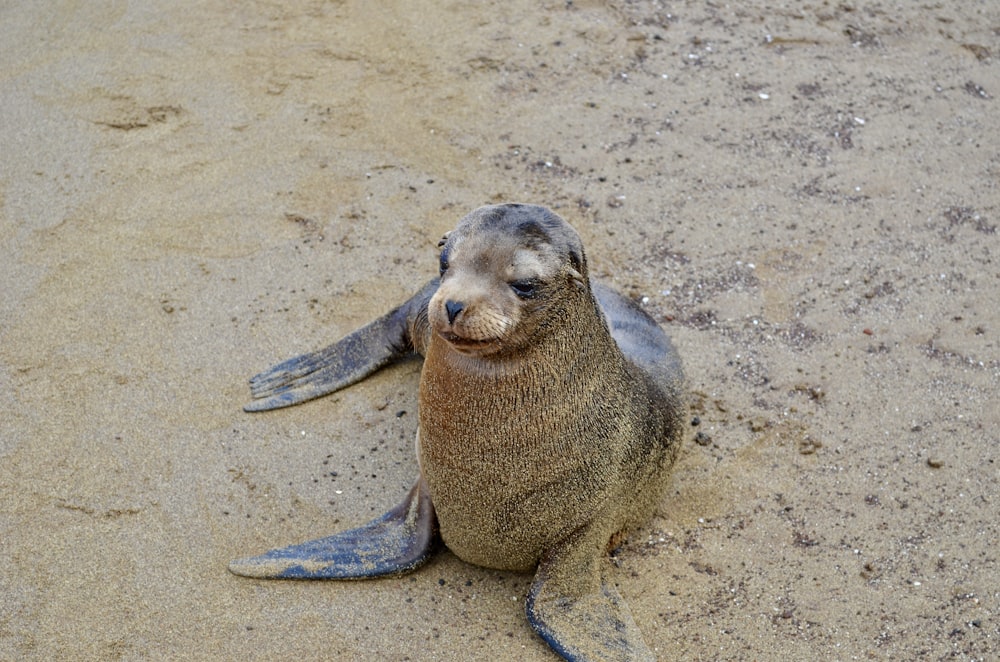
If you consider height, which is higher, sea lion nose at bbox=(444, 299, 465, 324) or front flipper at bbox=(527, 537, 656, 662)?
sea lion nose at bbox=(444, 299, 465, 324)

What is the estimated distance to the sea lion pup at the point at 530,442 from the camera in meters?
3.71

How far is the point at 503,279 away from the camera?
367 centimetres

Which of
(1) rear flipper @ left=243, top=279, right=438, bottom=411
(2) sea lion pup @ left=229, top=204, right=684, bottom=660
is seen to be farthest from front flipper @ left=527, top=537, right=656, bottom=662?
(1) rear flipper @ left=243, top=279, right=438, bottom=411

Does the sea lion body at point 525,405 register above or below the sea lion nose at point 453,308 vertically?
below

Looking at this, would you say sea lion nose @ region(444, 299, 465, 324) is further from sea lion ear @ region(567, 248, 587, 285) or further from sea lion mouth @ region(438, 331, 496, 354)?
sea lion ear @ region(567, 248, 587, 285)

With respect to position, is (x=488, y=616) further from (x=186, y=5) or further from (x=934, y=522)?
(x=186, y=5)

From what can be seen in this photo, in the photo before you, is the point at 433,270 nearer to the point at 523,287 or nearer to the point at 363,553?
the point at 363,553


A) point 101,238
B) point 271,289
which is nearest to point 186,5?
point 101,238

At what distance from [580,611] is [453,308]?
123 cm

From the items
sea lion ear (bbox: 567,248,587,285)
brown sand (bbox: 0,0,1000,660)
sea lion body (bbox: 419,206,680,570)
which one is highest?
sea lion ear (bbox: 567,248,587,285)

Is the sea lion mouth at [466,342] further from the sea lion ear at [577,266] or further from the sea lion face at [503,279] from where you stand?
the sea lion ear at [577,266]

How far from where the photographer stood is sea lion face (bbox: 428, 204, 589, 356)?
3600mm

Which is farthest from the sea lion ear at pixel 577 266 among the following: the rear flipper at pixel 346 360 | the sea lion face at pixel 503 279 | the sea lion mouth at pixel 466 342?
the rear flipper at pixel 346 360

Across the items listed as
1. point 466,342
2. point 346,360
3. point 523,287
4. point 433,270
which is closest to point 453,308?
point 466,342
